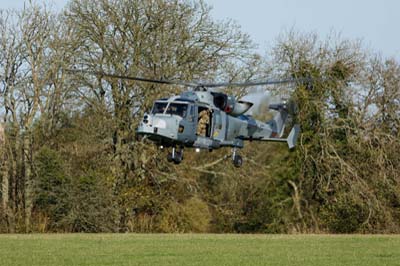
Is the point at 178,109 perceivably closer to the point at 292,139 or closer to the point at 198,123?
the point at 198,123

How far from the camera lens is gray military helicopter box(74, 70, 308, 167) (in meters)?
24.9

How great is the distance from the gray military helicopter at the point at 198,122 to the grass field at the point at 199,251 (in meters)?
2.74

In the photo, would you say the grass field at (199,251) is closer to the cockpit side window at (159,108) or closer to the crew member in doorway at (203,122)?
the crew member in doorway at (203,122)

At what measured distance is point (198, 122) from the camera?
25.8 metres

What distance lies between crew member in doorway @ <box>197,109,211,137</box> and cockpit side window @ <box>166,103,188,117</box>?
0.55m

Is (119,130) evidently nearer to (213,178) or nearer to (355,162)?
(213,178)

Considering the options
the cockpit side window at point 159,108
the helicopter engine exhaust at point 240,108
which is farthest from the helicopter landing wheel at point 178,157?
the helicopter engine exhaust at point 240,108

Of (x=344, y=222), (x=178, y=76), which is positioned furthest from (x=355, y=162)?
(x=178, y=76)

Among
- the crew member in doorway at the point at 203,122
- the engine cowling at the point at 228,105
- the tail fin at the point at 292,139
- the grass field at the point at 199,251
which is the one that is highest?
the engine cowling at the point at 228,105

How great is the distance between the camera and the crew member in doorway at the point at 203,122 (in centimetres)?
2592

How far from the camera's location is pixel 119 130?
4122cm

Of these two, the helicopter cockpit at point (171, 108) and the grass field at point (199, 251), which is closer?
the grass field at point (199, 251)

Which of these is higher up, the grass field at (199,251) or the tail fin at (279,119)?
the tail fin at (279,119)

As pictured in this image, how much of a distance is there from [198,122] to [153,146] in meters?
15.5
